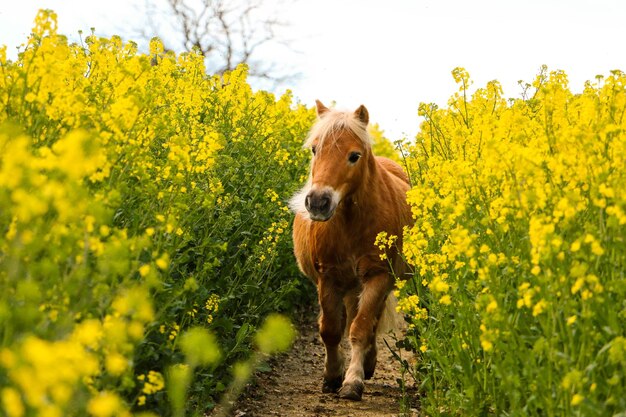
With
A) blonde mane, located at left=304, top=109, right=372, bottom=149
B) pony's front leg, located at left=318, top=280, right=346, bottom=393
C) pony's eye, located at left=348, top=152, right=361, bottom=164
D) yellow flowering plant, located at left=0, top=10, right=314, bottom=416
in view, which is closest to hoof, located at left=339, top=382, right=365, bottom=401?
pony's front leg, located at left=318, top=280, right=346, bottom=393

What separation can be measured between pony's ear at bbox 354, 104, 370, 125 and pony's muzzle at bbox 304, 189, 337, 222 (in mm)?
860

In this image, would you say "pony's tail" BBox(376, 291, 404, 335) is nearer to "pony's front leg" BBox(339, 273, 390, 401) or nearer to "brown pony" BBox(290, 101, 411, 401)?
"brown pony" BBox(290, 101, 411, 401)

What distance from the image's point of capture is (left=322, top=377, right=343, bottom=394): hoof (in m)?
7.37

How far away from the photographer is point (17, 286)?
3.17 metres

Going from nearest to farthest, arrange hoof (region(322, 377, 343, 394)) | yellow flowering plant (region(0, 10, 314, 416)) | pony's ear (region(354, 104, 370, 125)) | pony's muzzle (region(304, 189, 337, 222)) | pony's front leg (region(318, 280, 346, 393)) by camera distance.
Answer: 1. yellow flowering plant (region(0, 10, 314, 416))
2. pony's muzzle (region(304, 189, 337, 222))
3. pony's ear (region(354, 104, 370, 125))
4. pony's front leg (region(318, 280, 346, 393))
5. hoof (region(322, 377, 343, 394))

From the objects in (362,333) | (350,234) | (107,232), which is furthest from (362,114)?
(107,232)

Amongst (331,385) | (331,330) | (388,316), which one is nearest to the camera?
(331,330)

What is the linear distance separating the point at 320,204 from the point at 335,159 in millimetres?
468

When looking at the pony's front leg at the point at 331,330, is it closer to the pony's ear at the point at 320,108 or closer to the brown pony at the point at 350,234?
the brown pony at the point at 350,234

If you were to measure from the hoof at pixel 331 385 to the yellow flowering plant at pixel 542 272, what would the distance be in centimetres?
183

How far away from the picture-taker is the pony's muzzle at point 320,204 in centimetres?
648

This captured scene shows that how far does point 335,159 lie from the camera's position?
6.79m

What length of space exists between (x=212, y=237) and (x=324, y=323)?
134 cm

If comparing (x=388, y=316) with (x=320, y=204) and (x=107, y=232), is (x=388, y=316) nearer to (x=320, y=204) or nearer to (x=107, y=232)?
(x=320, y=204)
